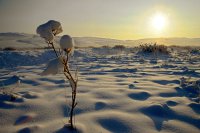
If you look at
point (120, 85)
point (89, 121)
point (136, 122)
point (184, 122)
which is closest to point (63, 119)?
point (89, 121)

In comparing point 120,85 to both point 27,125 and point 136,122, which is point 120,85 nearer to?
point 136,122

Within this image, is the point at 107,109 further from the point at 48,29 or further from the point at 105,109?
the point at 48,29

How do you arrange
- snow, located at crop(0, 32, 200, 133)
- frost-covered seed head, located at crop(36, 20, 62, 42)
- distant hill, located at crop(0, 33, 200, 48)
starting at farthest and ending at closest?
1. distant hill, located at crop(0, 33, 200, 48)
2. snow, located at crop(0, 32, 200, 133)
3. frost-covered seed head, located at crop(36, 20, 62, 42)

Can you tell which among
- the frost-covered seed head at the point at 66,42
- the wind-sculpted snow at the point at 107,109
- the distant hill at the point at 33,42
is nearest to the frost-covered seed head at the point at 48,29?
the frost-covered seed head at the point at 66,42

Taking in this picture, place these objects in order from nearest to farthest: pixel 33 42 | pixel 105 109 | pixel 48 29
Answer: pixel 48 29, pixel 105 109, pixel 33 42

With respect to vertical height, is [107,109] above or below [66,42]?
below

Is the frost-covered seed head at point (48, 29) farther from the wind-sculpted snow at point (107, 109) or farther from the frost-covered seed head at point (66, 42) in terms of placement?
the wind-sculpted snow at point (107, 109)

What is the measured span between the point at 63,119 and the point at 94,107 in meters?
0.41

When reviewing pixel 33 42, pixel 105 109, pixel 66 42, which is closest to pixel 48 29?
pixel 66 42

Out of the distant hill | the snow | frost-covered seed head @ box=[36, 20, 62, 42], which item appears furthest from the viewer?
the distant hill

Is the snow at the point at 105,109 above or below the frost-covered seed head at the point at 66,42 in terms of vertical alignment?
below

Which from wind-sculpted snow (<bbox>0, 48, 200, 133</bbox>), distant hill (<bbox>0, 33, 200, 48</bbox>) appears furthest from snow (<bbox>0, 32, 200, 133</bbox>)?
distant hill (<bbox>0, 33, 200, 48</bbox>)

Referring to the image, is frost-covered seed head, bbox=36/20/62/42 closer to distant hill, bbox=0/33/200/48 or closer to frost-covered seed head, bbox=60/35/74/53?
frost-covered seed head, bbox=60/35/74/53

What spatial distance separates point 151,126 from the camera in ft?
6.21
